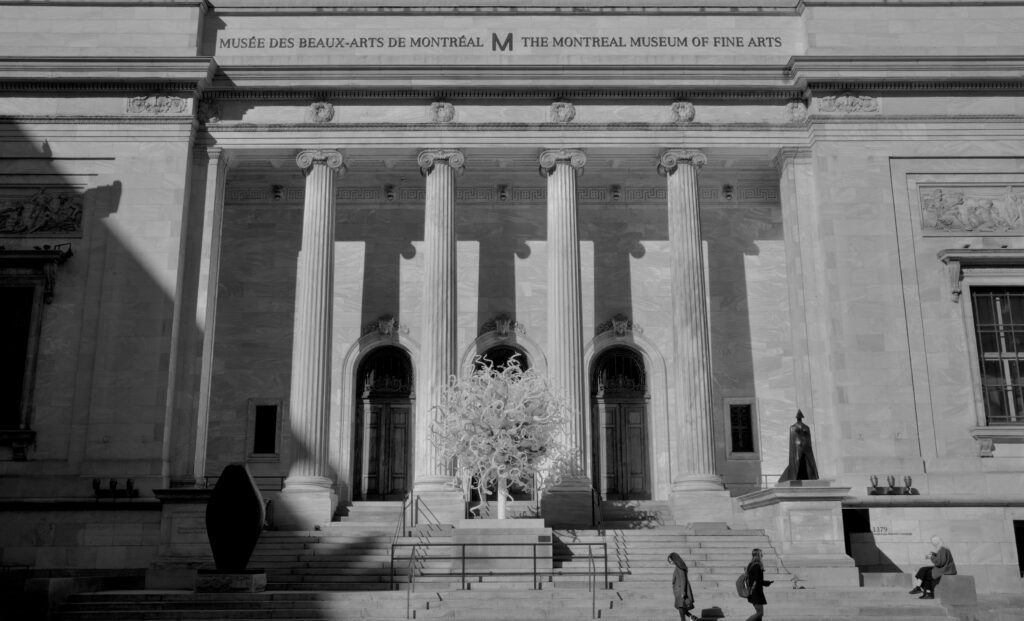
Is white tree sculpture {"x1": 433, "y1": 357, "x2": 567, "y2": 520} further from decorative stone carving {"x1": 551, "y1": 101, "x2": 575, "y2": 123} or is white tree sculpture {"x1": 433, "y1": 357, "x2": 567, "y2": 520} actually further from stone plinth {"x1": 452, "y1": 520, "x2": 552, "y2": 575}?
decorative stone carving {"x1": 551, "y1": 101, "x2": 575, "y2": 123}

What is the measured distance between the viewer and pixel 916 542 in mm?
→ 23297

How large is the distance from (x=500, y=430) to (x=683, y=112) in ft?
33.0

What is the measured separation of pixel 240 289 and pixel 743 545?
15491mm

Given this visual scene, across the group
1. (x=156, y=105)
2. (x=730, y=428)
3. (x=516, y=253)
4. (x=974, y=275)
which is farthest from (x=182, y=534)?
(x=974, y=275)

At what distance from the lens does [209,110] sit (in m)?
26.8

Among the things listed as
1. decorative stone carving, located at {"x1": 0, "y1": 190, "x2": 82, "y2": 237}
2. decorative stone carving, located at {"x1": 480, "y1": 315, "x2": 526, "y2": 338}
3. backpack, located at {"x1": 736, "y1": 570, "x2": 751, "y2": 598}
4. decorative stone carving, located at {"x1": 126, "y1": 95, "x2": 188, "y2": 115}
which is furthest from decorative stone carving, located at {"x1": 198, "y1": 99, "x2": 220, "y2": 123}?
backpack, located at {"x1": 736, "y1": 570, "x2": 751, "y2": 598}

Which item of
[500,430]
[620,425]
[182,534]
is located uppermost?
[620,425]

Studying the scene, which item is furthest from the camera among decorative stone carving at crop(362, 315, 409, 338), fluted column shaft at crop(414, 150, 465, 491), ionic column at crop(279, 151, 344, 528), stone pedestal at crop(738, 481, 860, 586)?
decorative stone carving at crop(362, 315, 409, 338)

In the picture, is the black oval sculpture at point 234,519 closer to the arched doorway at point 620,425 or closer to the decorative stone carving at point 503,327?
the arched doorway at point 620,425

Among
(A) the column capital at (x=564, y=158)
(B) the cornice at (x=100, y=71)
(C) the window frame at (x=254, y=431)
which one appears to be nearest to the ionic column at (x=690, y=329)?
(A) the column capital at (x=564, y=158)

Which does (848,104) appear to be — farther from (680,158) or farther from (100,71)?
(100,71)

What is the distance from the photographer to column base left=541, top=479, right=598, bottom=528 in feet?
79.2

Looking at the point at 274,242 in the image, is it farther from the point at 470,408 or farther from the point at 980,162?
the point at 980,162

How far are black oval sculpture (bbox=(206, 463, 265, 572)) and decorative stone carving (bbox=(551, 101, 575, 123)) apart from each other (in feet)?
43.2
